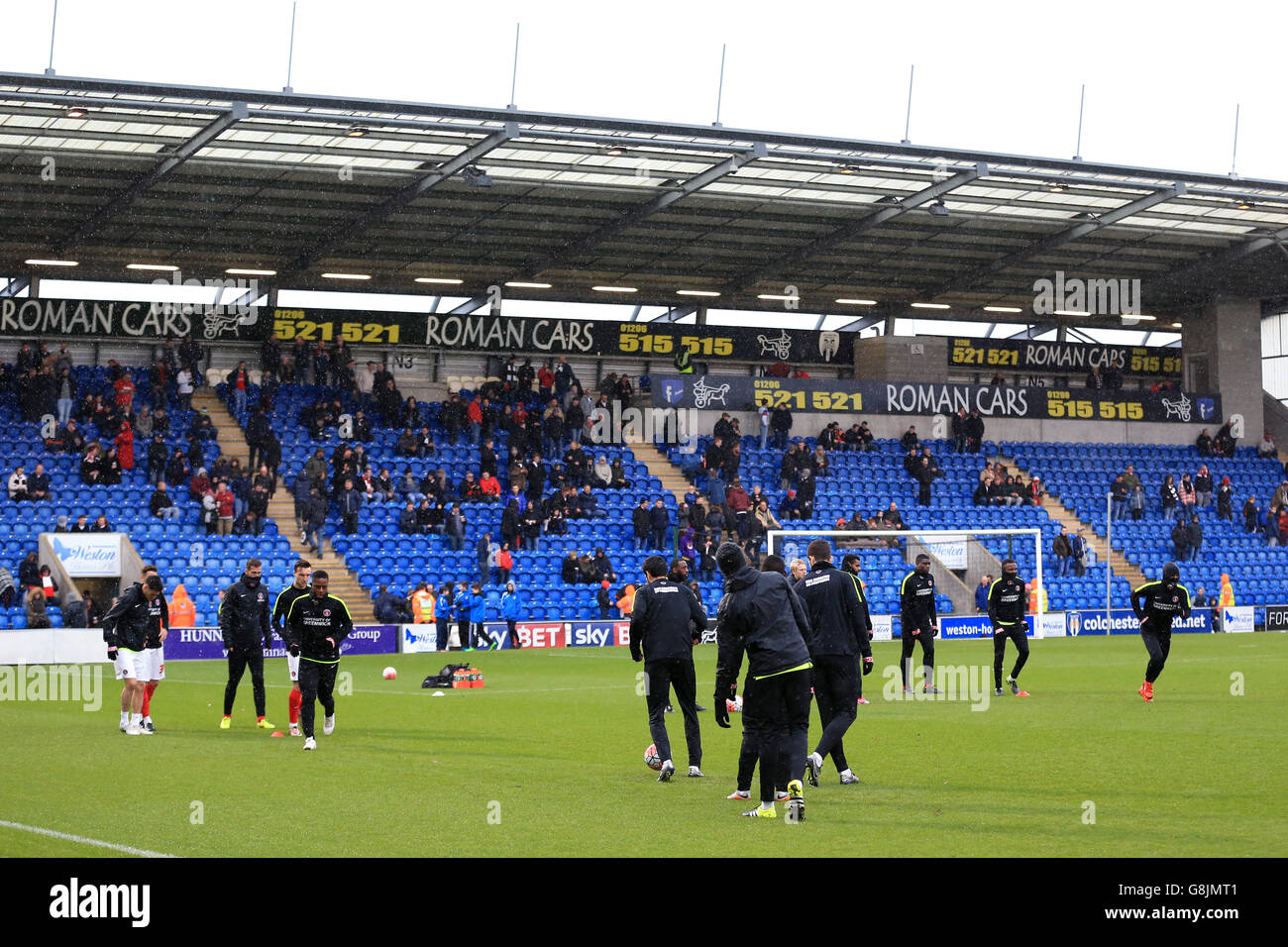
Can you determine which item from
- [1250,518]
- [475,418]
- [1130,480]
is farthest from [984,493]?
[475,418]

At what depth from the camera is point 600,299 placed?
51.6 metres

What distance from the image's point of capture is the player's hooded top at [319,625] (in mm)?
16484

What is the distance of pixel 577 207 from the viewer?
4122 cm

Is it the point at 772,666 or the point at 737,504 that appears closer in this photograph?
the point at 772,666

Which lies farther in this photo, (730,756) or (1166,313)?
(1166,313)

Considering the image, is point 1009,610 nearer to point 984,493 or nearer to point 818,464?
point 818,464

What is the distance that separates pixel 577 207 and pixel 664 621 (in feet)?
94.8

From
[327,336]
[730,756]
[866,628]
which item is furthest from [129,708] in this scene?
[327,336]

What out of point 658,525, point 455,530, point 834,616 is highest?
point 658,525

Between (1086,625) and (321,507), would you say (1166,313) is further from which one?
(321,507)

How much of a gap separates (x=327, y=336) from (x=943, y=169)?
19.4 meters

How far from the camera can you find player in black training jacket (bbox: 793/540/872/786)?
13.1 metres

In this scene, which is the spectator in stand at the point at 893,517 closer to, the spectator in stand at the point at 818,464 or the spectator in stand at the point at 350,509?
the spectator in stand at the point at 818,464

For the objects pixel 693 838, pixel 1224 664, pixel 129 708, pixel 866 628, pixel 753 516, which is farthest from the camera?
pixel 753 516
